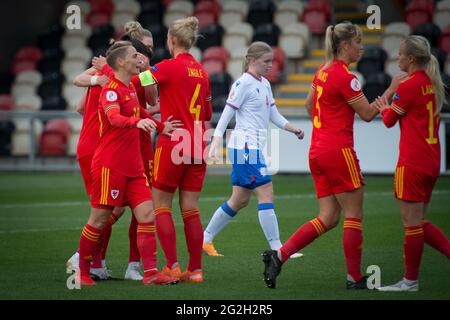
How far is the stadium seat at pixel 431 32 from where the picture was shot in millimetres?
21625

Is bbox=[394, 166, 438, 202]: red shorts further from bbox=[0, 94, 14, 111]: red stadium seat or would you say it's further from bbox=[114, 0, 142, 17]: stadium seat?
bbox=[114, 0, 142, 17]: stadium seat

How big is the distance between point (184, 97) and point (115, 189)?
1038 millimetres

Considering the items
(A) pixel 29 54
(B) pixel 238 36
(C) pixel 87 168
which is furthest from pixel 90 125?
(A) pixel 29 54

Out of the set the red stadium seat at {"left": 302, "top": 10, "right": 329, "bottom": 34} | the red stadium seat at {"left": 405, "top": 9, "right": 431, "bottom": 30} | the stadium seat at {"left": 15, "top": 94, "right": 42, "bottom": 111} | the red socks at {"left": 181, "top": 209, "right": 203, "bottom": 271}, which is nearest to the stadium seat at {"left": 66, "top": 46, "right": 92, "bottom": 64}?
the stadium seat at {"left": 15, "top": 94, "right": 42, "bottom": 111}

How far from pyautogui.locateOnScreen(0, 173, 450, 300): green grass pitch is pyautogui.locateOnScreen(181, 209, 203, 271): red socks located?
204 mm

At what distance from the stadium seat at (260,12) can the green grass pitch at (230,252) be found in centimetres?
694

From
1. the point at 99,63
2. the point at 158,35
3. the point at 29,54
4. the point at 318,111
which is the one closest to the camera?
the point at 318,111

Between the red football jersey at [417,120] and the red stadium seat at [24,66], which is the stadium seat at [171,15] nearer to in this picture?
the red stadium seat at [24,66]

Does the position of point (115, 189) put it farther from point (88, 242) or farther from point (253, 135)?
point (253, 135)

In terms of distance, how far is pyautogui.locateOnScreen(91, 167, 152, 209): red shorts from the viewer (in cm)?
854

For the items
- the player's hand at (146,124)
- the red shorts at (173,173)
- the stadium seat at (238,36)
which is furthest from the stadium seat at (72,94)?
the player's hand at (146,124)

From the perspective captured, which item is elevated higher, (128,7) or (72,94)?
(128,7)

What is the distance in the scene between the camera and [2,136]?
2227cm

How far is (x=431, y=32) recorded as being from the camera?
852 inches
